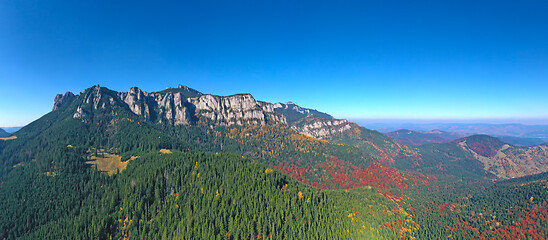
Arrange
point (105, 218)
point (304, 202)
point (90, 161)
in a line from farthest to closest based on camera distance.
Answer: point (90, 161) < point (304, 202) < point (105, 218)

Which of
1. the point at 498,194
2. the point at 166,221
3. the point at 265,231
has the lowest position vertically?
the point at 498,194

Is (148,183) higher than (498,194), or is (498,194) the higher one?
(148,183)

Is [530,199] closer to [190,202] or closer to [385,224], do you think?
[385,224]

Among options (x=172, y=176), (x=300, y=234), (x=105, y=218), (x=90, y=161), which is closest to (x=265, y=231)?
(x=300, y=234)

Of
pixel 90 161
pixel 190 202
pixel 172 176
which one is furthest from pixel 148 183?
pixel 90 161

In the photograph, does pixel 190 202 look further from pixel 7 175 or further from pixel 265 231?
pixel 7 175

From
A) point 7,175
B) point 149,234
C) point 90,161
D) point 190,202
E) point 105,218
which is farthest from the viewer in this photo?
point 90,161

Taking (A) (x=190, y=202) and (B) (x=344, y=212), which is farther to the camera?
(B) (x=344, y=212)

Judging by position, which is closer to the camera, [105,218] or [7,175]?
[105,218]

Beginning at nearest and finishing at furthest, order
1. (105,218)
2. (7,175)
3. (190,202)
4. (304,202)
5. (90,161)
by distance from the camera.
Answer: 1. (105,218)
2. (190,202)
3. (304,202)
4. (7,175)
5. (90,161)
